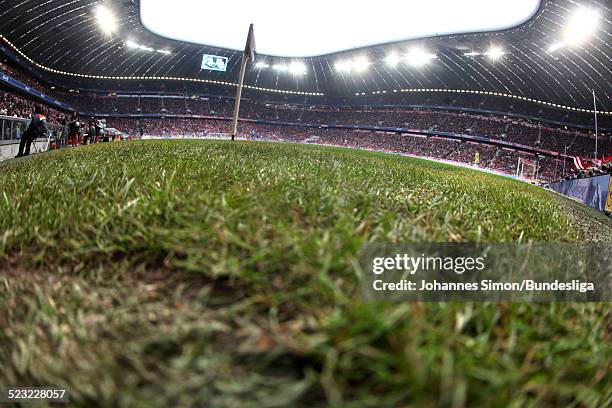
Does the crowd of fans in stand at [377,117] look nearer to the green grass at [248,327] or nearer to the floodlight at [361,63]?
the floodlight at [361,63]

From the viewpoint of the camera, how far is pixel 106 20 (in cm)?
4031

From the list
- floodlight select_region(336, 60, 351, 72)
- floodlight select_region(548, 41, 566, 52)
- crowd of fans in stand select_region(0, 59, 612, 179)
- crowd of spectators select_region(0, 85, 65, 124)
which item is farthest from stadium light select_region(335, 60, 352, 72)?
crowd of spectators select_region(0, 85, 65, 124)

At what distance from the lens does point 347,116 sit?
66812 mm

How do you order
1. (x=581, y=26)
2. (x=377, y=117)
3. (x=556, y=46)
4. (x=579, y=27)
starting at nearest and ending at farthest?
1. (x=581, y=26)
2. (x=579, y=27)
3. (x=556, y=46)
4. (x=377, y=117)

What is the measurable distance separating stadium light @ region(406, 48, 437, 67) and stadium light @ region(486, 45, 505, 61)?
7178 millimetres

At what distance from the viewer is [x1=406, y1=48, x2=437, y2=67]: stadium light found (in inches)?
1762

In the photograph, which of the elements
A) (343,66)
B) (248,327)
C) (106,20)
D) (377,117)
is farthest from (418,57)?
(248,327)

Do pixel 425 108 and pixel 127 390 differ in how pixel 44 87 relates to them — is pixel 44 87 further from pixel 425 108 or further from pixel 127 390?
pixel 127 390

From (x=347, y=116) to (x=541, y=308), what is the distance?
68.6 m

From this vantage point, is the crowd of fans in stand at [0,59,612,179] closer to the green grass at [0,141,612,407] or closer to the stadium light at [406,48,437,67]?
the stadium light at [406,48,437,67]

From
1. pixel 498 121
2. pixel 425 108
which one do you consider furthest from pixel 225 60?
pixel 498 121

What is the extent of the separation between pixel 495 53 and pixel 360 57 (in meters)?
18.7

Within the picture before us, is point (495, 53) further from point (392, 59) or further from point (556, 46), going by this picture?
point (392, 59)

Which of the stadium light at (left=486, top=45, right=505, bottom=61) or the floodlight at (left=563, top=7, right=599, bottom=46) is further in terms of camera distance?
the stadium light at (left=486, top=45, right=505, bottom=61)
